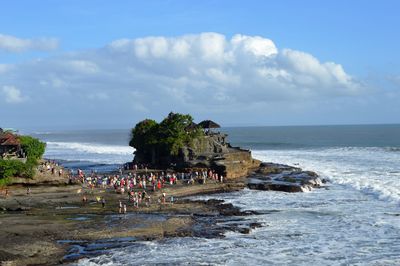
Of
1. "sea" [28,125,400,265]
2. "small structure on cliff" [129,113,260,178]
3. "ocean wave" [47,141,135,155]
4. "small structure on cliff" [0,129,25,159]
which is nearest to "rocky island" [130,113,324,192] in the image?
"small structure on cliff" [129,113,260,178]

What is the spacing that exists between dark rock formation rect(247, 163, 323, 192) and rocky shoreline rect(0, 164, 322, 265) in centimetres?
67

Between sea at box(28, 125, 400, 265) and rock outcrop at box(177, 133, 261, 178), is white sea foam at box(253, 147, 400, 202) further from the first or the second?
rock outcrop at box(177, 133, 261, 178)

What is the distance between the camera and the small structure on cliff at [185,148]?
2277 inches

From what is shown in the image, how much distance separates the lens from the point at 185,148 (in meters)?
60.8

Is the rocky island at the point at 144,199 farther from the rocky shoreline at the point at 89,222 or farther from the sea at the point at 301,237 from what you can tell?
the sea at the point at 301,237

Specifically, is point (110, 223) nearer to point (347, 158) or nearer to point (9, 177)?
point (9, 177)

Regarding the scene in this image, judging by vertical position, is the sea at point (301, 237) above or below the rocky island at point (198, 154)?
below

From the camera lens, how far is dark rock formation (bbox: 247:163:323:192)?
48469mm

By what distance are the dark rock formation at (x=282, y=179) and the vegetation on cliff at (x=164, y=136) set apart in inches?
387

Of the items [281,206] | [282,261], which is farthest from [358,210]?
[282,261]

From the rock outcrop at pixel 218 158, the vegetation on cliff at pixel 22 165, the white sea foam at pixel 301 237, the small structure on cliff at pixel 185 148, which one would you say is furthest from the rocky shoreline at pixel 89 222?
the small structure on cliff at pixel 185 148

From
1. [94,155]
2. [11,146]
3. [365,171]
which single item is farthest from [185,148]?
[94,155]

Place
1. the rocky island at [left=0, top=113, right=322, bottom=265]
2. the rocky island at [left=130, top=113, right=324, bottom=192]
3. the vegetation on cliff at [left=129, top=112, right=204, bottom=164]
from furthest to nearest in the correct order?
the vegetation on cliff at [left=129, top=112, right=204, bottom=164]
the rocky island at [left=130, top=113, right=324, bottom=192]
the rocky island at [left=0, top=113, right=322, bottom=265]

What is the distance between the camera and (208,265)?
2370cm
